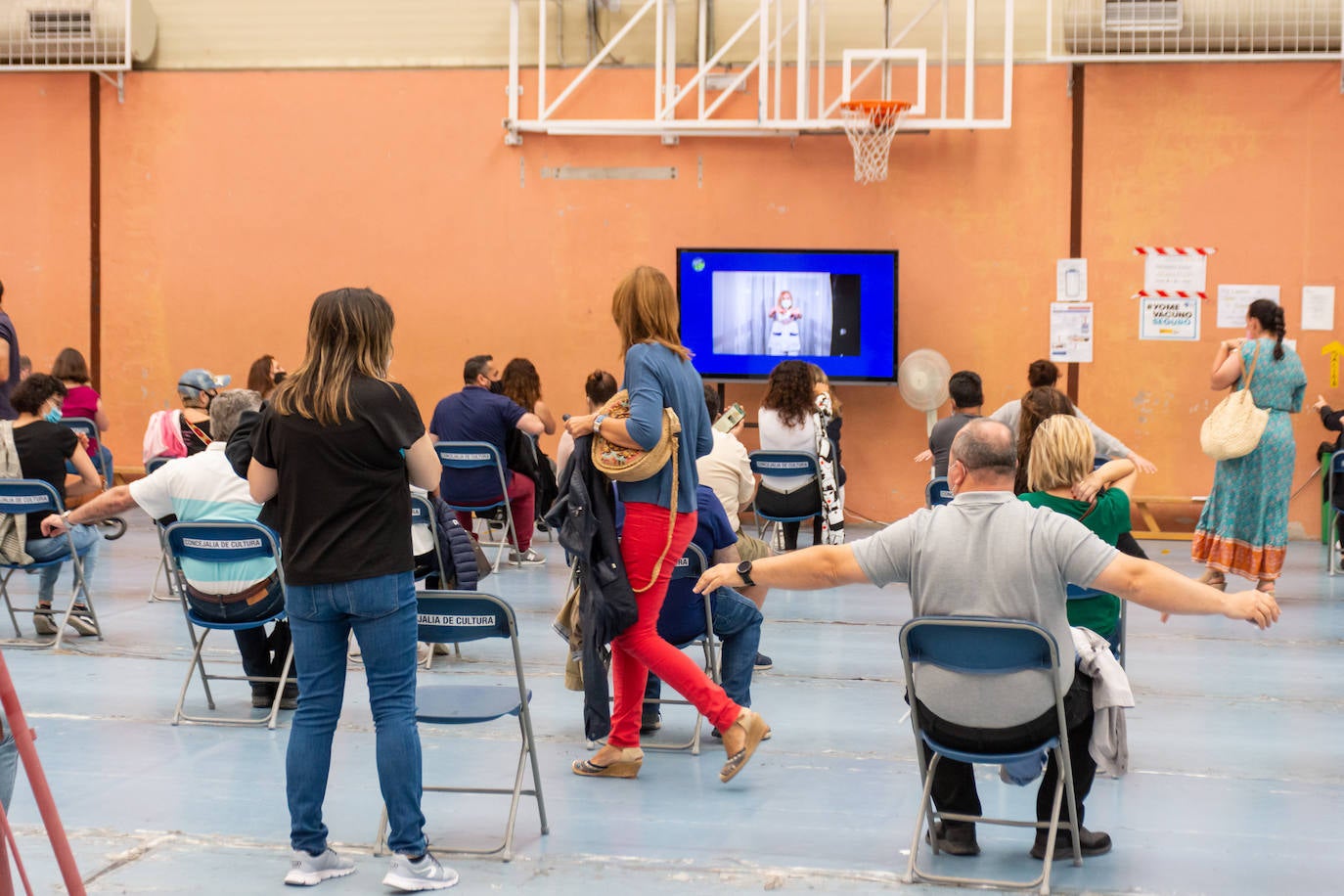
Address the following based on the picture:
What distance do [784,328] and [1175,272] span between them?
8.60 feet

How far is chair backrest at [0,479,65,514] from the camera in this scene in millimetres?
5652

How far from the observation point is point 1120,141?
932cm

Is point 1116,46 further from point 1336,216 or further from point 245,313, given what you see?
point 245,313

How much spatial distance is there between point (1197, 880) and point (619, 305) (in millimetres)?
2098

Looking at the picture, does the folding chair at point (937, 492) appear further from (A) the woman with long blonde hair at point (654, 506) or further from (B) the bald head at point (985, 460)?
(B) the bald head at point (985, 460)

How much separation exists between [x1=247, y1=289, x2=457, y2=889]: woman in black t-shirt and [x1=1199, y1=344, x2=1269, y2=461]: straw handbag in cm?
469

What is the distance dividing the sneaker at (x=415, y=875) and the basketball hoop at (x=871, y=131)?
675 cm

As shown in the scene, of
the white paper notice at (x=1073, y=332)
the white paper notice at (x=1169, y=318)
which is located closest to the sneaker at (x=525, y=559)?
the white paper notice at (x=1073, y=332)

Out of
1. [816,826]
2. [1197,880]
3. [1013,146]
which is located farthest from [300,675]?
[1013,146]

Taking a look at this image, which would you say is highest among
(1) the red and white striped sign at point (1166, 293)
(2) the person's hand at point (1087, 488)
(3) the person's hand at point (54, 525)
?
(1) the red and white striped sign at point (1166, 293)

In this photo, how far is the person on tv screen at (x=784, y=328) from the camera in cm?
948

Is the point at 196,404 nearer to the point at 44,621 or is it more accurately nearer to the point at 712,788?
the point at 44,621

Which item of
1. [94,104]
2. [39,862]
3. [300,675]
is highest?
[94,104]

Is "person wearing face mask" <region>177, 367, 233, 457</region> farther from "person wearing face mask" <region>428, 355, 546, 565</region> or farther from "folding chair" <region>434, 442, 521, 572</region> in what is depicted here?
"person wearing face mask" <region>428, 355, 546, 565</region>
